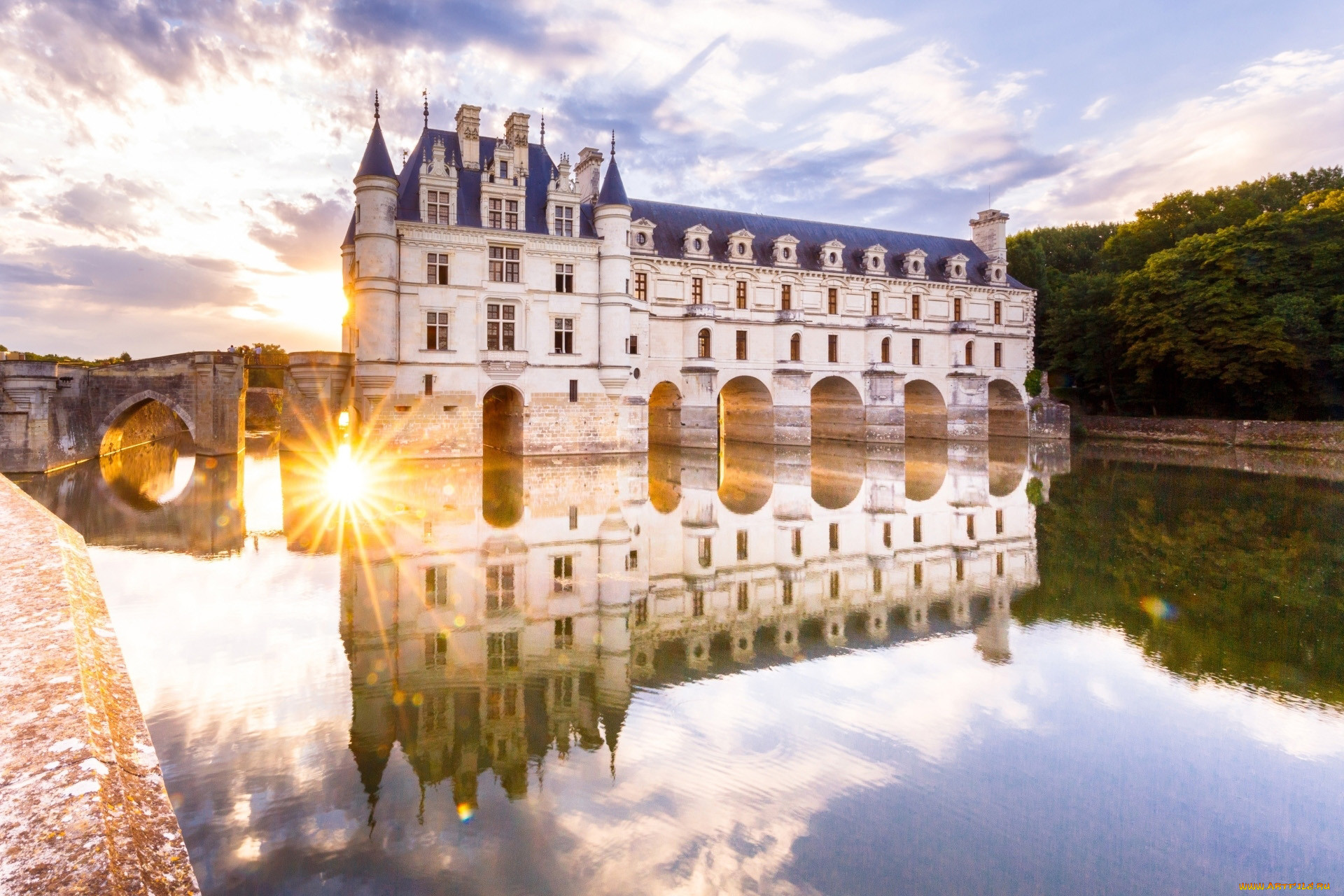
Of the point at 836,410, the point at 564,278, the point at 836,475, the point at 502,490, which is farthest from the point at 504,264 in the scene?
the point at 836,410

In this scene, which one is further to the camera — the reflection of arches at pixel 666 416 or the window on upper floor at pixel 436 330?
the reflection of arches at pixel 666 416

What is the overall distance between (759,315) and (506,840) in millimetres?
33479

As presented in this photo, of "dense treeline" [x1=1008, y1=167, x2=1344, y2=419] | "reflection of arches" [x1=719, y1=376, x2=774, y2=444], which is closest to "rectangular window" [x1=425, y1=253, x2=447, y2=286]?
"reflection of arches" [x1=719, y1=376, x2=774, y2=444]

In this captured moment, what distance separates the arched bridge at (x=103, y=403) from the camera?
20.5 m

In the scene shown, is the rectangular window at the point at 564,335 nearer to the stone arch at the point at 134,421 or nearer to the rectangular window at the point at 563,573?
the stone arch at the point at 134,421

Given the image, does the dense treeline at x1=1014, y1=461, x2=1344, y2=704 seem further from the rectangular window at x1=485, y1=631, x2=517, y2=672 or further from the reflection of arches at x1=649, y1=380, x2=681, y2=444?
the reflection of arches at x1=649, y1=380, x2=681, y2=444

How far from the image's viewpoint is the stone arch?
25.9 m

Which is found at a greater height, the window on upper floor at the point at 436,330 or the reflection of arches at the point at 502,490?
the window on upper floor at the point at 436,330

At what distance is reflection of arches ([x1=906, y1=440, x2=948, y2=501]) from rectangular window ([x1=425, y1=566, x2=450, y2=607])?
39.0 ft

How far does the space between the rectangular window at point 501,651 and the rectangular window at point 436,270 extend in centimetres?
2136

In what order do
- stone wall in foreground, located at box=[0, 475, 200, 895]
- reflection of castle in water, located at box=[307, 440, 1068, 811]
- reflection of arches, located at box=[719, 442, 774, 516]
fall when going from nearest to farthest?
stone wall in foreground, located at box=[0, 475, 200, 895]
reflection of castle in water, located at box=[307, 440, 1068, 811]
reflection of arches, located at box=[719, 442, 774, 516]

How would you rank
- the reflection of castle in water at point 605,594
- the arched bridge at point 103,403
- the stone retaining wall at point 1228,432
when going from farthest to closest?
the stone retaining wall at point 1228,432 → the arched bridge at point 103,403 → the reflection of castle in water at point 605,594

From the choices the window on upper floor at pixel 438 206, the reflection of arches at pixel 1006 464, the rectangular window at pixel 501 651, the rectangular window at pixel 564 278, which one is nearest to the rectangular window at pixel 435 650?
the rectangular window at pixel 501 651

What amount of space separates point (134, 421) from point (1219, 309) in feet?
172
